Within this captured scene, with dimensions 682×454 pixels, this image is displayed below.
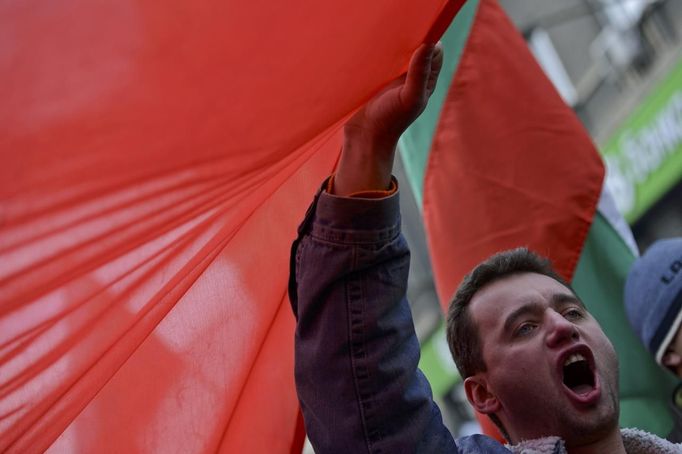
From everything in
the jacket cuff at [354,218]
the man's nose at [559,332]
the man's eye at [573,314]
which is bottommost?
the man's eye at [573,314]

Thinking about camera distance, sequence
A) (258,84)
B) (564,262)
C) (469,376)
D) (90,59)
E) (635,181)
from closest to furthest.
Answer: (90,59)
(258,84)
(469,376)
(564,262)
(635,181)

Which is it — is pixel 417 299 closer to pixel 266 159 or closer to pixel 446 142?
pixel 446 142

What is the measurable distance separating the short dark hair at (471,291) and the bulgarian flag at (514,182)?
738mm

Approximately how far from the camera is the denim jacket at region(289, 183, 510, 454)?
1334 millimetres

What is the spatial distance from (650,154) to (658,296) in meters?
5.65

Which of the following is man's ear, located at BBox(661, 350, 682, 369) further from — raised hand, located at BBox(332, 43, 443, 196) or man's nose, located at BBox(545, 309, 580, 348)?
raised hand, located at BBox(332, 43, 443, 196)

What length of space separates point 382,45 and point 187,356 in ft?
1.72

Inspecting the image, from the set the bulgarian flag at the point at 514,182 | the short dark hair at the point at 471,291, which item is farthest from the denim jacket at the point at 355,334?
the bulgarian flag at the point at 514,182

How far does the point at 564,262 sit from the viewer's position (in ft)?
8.59

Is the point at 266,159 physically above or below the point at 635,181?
above

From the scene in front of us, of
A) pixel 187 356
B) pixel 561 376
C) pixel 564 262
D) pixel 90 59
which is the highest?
pixel 90 59

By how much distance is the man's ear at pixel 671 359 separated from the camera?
2.22 m

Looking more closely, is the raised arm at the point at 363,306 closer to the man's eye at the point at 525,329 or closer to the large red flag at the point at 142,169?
the large red flag at the point at 142,169

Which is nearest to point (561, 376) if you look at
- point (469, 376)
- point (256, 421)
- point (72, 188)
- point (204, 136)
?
point (469, 376)
